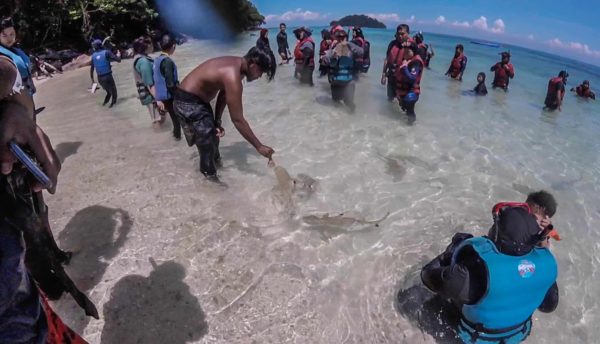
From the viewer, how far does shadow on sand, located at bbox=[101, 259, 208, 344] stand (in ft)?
8.61

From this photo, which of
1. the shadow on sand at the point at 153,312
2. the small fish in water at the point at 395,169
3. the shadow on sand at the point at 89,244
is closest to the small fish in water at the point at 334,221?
the small fish in water at the point at 395,169

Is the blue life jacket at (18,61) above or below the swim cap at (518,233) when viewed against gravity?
above

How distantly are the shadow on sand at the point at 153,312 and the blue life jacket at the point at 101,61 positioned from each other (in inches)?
244

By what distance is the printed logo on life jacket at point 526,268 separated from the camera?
211cm

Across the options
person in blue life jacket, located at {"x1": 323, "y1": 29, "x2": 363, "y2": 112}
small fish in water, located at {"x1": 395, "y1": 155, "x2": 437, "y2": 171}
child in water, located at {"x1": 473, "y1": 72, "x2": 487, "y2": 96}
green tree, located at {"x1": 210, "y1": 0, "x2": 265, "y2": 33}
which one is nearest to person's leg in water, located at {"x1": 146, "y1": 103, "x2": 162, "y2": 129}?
person in blue life jacket, located at {"x1": 323, "y1": 29, "x2": 363, "y2": 112}

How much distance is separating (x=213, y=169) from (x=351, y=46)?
15.4 ft

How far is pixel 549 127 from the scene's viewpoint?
9.81 metres

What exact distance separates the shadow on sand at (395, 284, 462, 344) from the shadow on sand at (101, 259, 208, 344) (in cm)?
178

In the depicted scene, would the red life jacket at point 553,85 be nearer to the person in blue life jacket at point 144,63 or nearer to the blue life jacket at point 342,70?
the blue life jacket at point 342,70

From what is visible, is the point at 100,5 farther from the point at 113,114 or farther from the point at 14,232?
the point at 14,232

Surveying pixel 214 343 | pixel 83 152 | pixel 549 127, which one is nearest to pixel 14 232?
pixel 214 343

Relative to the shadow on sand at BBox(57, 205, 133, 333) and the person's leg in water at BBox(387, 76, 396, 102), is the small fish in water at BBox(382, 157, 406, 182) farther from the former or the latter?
the shadow on sand at BBox(57, 205, 133, 333)

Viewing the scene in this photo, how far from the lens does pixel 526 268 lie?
2115 millimetres

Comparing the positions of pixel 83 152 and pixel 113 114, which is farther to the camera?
pixel 113 114
